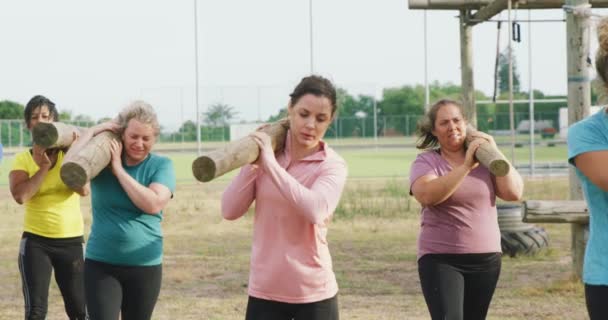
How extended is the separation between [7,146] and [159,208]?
141ft

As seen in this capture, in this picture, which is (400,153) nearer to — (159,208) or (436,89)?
(436,89)

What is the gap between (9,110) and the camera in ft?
218

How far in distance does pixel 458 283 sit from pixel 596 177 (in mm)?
2080

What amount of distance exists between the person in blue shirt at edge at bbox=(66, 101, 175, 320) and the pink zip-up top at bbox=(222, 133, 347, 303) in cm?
88

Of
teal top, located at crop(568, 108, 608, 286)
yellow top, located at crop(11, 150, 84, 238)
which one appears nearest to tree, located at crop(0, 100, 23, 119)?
yellow top, located at crop(11, 150, 84, 238)

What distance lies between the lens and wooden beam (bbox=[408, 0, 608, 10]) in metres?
11.5

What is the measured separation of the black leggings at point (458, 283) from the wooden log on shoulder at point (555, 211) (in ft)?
11.5

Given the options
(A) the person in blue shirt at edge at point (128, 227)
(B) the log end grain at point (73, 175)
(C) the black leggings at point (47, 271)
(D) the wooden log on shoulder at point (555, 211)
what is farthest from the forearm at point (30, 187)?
(D) the wooden log on shoulder at point (555, 211)

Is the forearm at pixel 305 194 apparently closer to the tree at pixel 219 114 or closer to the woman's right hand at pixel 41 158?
the woman's right hand at pixel 41 158

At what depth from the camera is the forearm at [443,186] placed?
5445 millimetres

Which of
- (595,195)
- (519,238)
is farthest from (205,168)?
(519,238)

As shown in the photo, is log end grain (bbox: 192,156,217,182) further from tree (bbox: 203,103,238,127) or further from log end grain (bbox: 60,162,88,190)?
tree (bbox: 203,103,238,127)

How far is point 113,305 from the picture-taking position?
5.23m

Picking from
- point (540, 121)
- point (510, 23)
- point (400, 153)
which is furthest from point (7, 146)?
point (510, 23)
